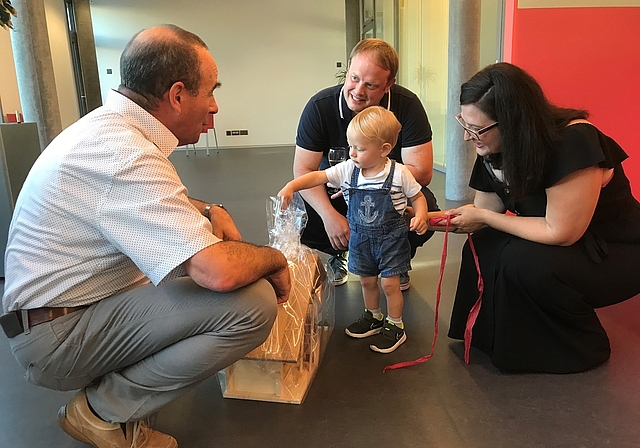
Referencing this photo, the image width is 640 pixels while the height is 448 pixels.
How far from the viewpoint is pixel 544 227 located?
5.58 feet

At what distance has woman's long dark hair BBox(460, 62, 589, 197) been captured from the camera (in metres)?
1.58

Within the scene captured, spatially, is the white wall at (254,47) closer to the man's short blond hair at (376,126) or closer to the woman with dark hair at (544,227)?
the man's short blond hair at (376,126)

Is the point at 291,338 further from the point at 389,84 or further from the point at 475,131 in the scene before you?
the point at 389,84

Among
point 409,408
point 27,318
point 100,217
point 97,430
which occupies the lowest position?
point 409,408

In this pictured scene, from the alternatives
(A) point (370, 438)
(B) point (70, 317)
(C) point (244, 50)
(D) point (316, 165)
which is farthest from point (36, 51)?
(C) point (244, 50)

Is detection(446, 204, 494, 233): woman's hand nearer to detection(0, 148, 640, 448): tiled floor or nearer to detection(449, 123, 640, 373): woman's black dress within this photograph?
detection(449, 123, 640, 373): woman's black dress

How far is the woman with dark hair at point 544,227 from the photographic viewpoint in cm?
160

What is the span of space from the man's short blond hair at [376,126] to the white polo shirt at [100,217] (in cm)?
73

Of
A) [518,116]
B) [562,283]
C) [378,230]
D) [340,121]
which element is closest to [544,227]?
[562,283]

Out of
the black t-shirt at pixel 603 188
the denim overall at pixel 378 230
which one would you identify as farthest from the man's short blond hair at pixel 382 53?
the black t-shirt at pixel 603 188

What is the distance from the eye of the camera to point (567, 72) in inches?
128

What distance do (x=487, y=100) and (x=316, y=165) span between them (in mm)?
977

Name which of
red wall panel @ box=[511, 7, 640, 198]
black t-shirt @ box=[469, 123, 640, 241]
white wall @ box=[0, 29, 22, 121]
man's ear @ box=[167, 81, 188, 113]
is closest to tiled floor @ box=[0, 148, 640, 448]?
black t-shirt @ box=[469, 123, 640, 241]

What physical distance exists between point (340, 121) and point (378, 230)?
2.19 feet
